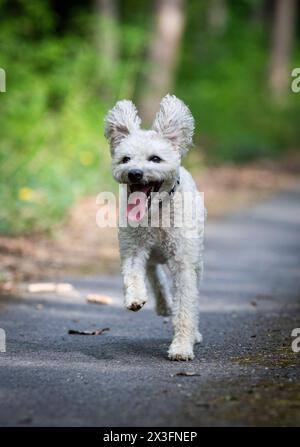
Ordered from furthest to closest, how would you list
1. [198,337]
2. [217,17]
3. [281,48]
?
[217,17]
[281,48]
[198,337]

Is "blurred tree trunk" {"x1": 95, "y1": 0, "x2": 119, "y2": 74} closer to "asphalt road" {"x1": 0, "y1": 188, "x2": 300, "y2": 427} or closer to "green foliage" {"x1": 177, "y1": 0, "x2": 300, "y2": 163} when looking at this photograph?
"green foliage" {"x1": 177, "y1": 0, "x2": 300, "y2": 163}

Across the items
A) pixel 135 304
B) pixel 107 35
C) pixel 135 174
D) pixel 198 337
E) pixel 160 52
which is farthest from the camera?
pixel 160 52

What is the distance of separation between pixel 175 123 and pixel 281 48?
29686 millimetres

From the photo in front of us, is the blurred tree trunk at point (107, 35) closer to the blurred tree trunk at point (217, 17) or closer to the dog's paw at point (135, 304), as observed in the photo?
the dog's paw at point (135, 304)

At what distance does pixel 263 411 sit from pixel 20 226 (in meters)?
7.82

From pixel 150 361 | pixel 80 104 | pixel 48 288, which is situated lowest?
pixel 150 361

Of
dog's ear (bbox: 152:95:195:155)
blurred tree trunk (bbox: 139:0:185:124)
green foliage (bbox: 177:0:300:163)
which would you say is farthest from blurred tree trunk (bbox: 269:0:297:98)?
dog's ear (bbox: 152:95:195:155)

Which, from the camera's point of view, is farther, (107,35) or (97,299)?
(107,35)

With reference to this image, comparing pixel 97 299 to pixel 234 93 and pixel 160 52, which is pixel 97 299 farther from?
pixel 234 93

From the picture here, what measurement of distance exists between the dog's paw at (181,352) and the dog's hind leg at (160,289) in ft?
4.15

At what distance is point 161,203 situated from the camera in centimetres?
697

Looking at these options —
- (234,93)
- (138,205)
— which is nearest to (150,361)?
(138,205)

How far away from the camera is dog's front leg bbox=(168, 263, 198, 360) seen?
260 inches

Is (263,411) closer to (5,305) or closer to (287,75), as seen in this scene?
(5,305)
